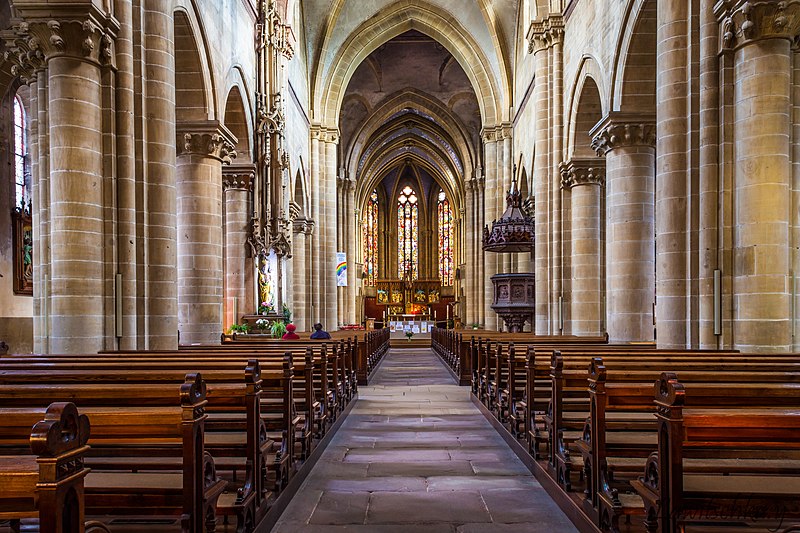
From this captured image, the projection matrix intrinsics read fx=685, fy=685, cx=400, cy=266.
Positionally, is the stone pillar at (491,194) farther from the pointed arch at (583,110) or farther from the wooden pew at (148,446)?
the wooden pew at (148,446)

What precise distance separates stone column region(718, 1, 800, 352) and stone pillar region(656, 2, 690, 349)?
90cm

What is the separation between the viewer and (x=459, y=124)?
125ft

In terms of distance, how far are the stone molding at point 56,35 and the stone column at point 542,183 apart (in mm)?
12102

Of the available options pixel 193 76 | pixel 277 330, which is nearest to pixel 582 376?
pixel 193 76

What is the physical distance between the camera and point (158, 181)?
1003 cm

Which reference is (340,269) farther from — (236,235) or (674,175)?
(674,175)

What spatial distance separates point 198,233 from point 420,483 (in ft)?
30.1

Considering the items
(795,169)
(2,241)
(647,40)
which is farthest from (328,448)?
(2,241)

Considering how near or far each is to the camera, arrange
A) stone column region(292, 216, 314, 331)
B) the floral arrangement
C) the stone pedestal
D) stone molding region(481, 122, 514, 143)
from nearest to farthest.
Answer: the floral arrangement → the stone pedestal → stone column region(292, 216, 314, 331) → stone molding region(481, 122, 514, 143)

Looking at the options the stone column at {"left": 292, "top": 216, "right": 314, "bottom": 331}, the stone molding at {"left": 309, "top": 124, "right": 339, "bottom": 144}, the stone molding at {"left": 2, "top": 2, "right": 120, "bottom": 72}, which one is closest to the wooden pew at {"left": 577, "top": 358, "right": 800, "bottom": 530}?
the stone molding at {"left": 2, "top": 2, "right": 120, "bottom": 72}

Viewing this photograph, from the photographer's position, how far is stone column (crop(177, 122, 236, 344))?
13.6m

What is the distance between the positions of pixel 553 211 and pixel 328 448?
38.5ft

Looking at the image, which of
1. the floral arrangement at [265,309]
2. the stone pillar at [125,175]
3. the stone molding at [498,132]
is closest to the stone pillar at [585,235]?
the floral arrangement at [265,309]

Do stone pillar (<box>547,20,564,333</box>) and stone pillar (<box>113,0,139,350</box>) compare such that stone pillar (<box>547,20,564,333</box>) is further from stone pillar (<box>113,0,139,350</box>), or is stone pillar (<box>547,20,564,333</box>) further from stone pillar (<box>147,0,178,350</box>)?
stone pillar (<box>113,0,139,350</box>)
